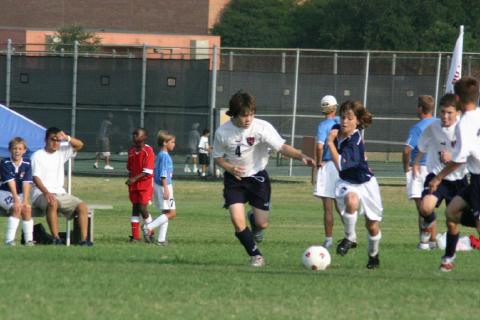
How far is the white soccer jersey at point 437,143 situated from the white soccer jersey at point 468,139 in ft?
5.10

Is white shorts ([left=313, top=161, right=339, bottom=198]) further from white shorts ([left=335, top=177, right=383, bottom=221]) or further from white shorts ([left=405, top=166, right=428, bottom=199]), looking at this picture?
white shorts ([left=335, top=177, right=383, bottom=221])

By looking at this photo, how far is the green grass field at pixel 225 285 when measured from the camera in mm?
8898

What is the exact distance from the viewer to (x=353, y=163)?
12422 mm

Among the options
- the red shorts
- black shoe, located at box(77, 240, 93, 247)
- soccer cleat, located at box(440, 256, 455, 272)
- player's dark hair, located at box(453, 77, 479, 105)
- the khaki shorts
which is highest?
player's dark hair, located at box(453, 77, 479, 105)

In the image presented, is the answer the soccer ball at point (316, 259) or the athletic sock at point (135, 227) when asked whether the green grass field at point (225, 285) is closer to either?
the soccer ball at point (316, 259)

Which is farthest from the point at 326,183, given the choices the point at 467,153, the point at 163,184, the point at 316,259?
the point at 467,153

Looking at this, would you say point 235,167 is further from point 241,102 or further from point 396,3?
point 396,3

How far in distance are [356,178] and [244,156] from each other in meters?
1.13

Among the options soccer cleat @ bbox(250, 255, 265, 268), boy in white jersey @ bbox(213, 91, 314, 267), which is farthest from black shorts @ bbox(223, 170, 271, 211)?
soccer cleat @ bbox(250, 255, 265, 268)

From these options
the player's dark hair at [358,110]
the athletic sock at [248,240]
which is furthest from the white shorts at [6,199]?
the player's dark hair at [358,110]

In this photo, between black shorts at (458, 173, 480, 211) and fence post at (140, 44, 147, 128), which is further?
fence post at (140, 44, 147, 128)

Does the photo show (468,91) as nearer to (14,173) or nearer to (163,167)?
(14,173)

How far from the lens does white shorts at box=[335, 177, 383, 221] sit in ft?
40.1

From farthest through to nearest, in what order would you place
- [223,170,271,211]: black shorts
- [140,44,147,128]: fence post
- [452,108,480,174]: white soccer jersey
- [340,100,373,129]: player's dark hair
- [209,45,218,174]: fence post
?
[140,44,147,128]: fence post, [209,45,218,174]: fence post, [340,100,373,129]: player's dark hair, [223,170,271,211]: black shorts, [452,108,480,174]: white soccer jersey
